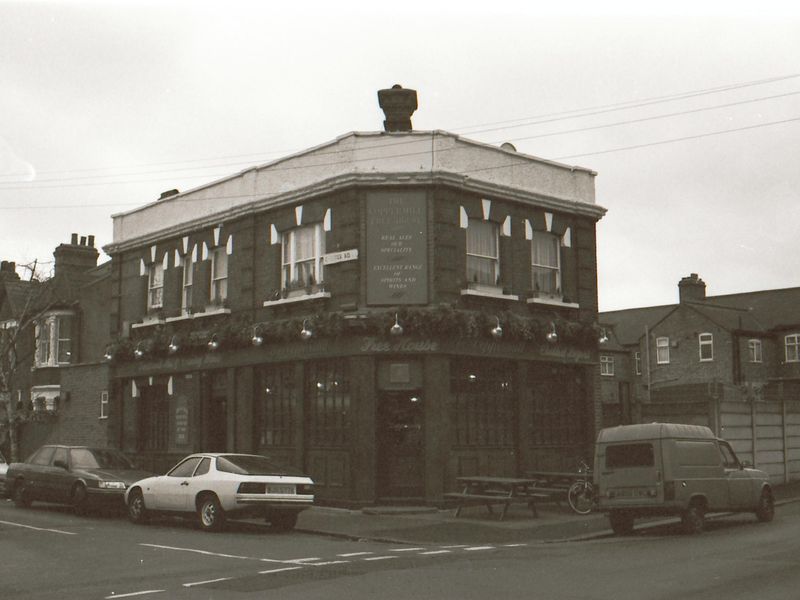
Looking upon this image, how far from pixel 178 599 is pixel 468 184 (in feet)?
48.0

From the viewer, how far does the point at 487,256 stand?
76.8 ft

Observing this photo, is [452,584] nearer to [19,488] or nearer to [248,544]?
[248,544]

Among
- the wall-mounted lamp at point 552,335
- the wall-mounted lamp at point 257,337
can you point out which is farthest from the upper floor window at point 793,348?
the wall-mounted lamp at point 257,337

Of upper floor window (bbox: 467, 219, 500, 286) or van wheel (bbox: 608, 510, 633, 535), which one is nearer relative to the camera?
van wheel (bbox: 608, 510, 633, 535)

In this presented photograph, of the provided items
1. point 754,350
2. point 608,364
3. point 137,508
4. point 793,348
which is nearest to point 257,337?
point 137,508

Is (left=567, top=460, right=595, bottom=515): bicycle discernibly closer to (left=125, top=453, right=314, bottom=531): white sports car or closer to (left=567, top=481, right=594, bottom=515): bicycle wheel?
(left=567, top=481, right=594, bottom=515): bicycle wheel

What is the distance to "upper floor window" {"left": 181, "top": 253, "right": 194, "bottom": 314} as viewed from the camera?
2806 cm

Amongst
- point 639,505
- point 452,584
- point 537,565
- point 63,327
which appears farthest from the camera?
point 63,327

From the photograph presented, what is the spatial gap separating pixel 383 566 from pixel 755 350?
1986 inches

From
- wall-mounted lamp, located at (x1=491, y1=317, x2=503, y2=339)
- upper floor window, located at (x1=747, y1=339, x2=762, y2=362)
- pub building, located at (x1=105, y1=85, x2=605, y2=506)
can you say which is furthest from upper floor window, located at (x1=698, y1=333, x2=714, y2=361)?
wall-mounted lamp, located at (x1=491, y1=317, x2=503, y2=339)

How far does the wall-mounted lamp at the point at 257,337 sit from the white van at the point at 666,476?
968 centimetres

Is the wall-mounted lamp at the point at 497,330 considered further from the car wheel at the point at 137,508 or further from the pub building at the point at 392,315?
the car wheel at the point at 137,508

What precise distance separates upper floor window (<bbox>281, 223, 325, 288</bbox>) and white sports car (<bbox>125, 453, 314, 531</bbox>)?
251 inches

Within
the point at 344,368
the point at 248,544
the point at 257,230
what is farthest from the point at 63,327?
the point at 248,544
